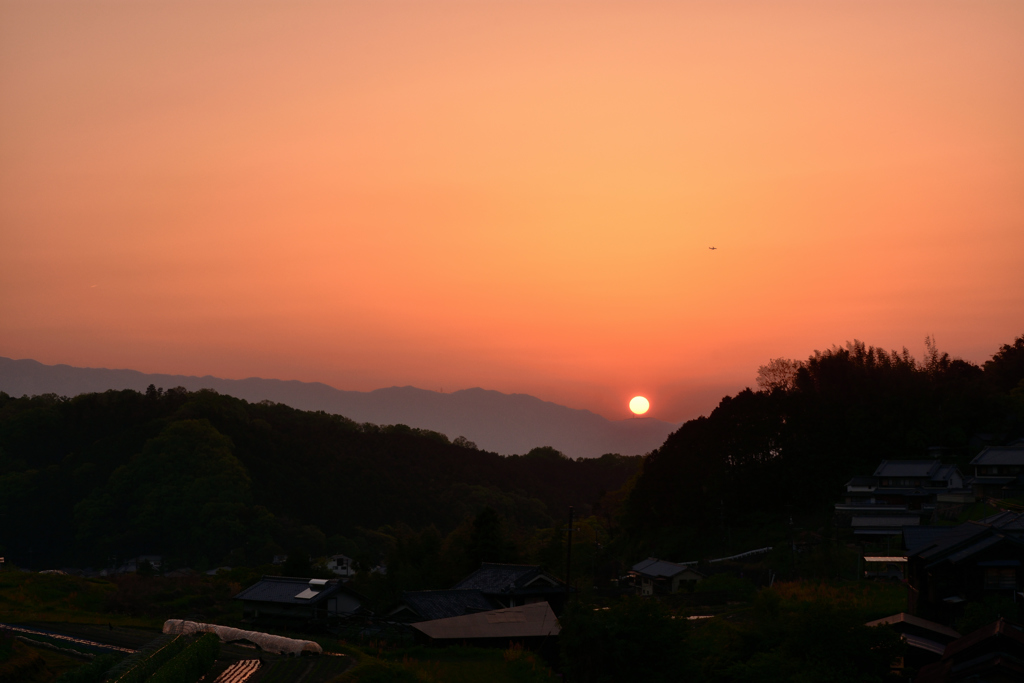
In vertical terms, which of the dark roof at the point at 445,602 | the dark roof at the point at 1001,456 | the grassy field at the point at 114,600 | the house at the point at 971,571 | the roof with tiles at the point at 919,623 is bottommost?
the grassy field at the point at 114,600

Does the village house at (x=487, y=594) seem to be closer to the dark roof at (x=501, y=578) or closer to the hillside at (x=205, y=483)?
the dark roof at (x=501, y=578)

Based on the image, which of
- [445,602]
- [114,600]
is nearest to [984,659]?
[445,602]

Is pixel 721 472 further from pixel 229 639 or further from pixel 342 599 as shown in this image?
pixel 229 639

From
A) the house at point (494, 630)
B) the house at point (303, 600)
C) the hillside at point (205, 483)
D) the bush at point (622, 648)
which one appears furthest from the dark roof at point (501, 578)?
the hillside at point (205, 483)

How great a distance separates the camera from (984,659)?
25438mm

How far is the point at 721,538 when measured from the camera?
61.5m

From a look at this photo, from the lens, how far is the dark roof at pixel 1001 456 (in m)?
56.5

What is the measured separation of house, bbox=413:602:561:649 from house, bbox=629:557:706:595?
14776 millimetres

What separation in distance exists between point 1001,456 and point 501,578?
1477 inches

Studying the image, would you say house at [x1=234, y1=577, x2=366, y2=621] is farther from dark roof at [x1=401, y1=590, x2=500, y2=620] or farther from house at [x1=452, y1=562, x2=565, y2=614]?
house at [x1=452, y1=562, x2=565, y2=614]

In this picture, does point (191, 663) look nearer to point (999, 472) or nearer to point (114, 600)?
point (114, 600)

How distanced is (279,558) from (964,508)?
5383 centimetres

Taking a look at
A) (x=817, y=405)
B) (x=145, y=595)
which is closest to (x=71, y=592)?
(x=145, y=595)

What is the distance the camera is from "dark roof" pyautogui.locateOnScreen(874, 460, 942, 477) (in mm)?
58053
